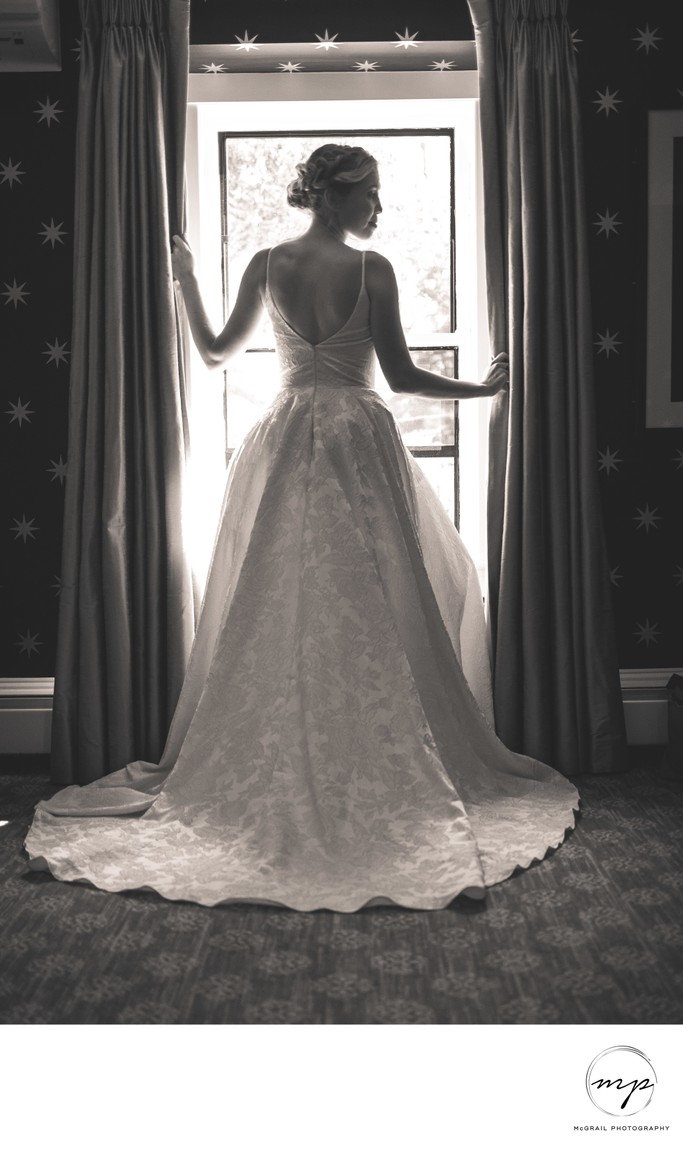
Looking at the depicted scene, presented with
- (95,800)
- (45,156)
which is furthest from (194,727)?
(45,156)

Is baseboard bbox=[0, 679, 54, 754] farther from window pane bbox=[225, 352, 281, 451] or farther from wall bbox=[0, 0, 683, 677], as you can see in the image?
window pane bbox=[225, 352, 281, 451]

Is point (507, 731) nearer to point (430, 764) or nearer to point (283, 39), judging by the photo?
point (430, 764)

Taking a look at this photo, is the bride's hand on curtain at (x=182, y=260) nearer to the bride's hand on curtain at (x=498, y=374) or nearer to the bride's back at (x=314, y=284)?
the bride's back at (x=314, y=284)

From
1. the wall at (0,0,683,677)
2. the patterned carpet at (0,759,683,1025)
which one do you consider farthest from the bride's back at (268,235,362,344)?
the patterned carpet at (0,759,683,1025)

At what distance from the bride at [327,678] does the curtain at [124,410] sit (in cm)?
20

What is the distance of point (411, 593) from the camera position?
264 cm

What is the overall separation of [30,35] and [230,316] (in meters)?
1.06

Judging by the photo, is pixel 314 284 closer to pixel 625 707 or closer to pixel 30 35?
pixel 30 35

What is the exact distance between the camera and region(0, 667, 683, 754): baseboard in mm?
3303

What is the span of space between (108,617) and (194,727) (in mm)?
650

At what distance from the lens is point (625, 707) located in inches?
130
